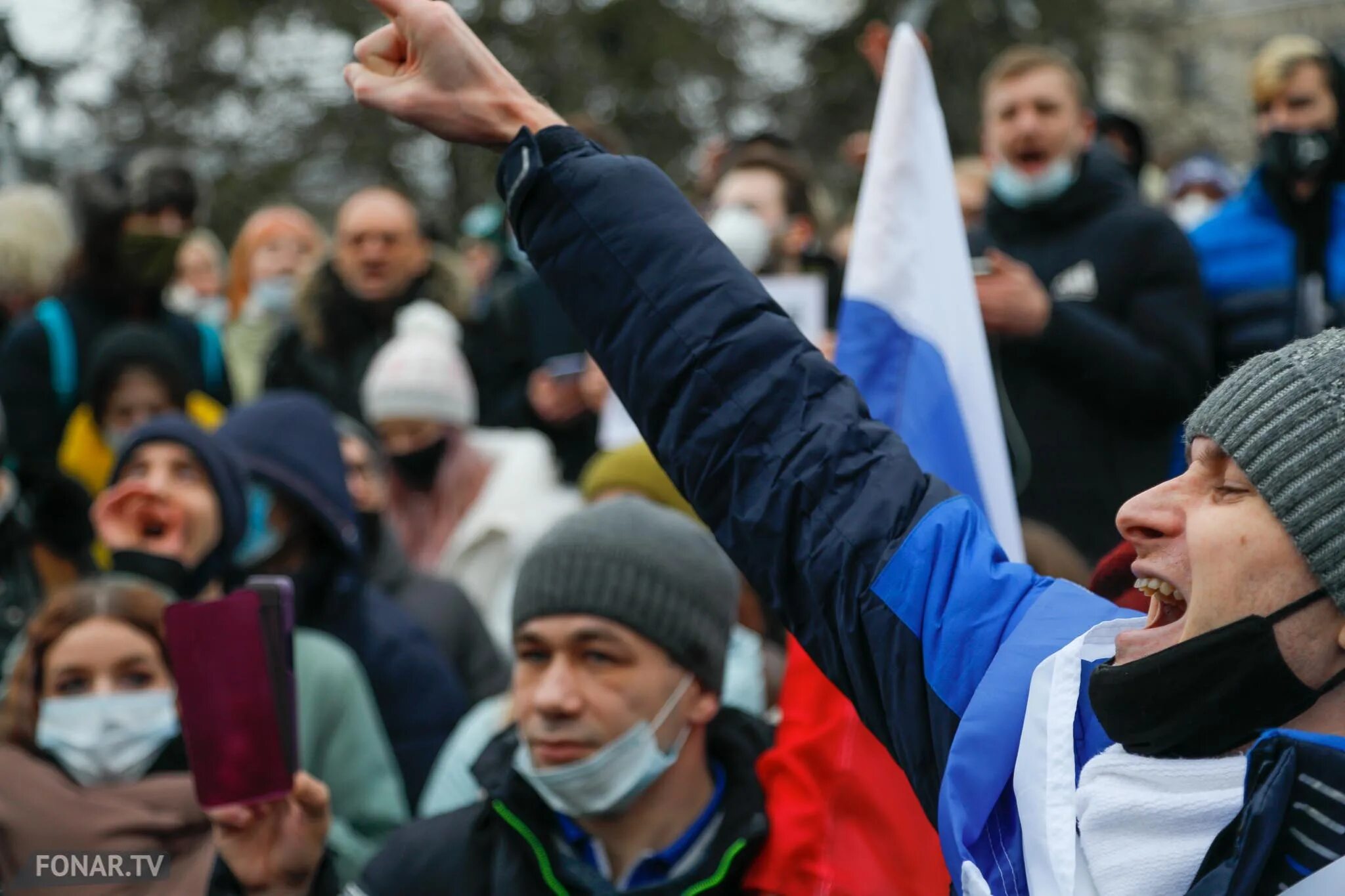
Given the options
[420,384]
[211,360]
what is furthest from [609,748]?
[211,360]

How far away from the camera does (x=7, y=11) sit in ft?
26.1

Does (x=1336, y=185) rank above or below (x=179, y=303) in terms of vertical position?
below

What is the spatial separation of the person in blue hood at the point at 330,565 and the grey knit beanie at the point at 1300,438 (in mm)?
3086

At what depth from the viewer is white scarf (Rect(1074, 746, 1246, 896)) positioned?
6.03 ft

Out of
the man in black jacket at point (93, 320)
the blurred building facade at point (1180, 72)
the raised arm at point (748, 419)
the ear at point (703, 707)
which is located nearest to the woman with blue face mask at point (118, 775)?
the ear at point (703, 707)

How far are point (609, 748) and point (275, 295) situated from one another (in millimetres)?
5218

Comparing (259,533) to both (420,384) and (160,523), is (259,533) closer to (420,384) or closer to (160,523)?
(160,523)

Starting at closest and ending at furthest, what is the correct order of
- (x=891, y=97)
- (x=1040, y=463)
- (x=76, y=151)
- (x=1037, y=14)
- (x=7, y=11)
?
1. (x=891, y=97)
2. (x=1040, y=463)
3. (x=7, y=11)
4. (x=76, y=151)
5. (x=1037, y=14)

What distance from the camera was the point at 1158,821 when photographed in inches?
72.6

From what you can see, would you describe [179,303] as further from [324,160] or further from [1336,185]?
[324,160]

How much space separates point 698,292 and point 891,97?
130cm

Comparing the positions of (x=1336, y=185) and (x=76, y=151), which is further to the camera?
(x=76, y=151)

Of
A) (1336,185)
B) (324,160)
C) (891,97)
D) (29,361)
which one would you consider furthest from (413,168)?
(891,97)

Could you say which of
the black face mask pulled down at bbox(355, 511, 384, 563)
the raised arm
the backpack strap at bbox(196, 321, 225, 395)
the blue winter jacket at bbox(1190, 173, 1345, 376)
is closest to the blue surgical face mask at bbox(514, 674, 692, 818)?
the raised arm
